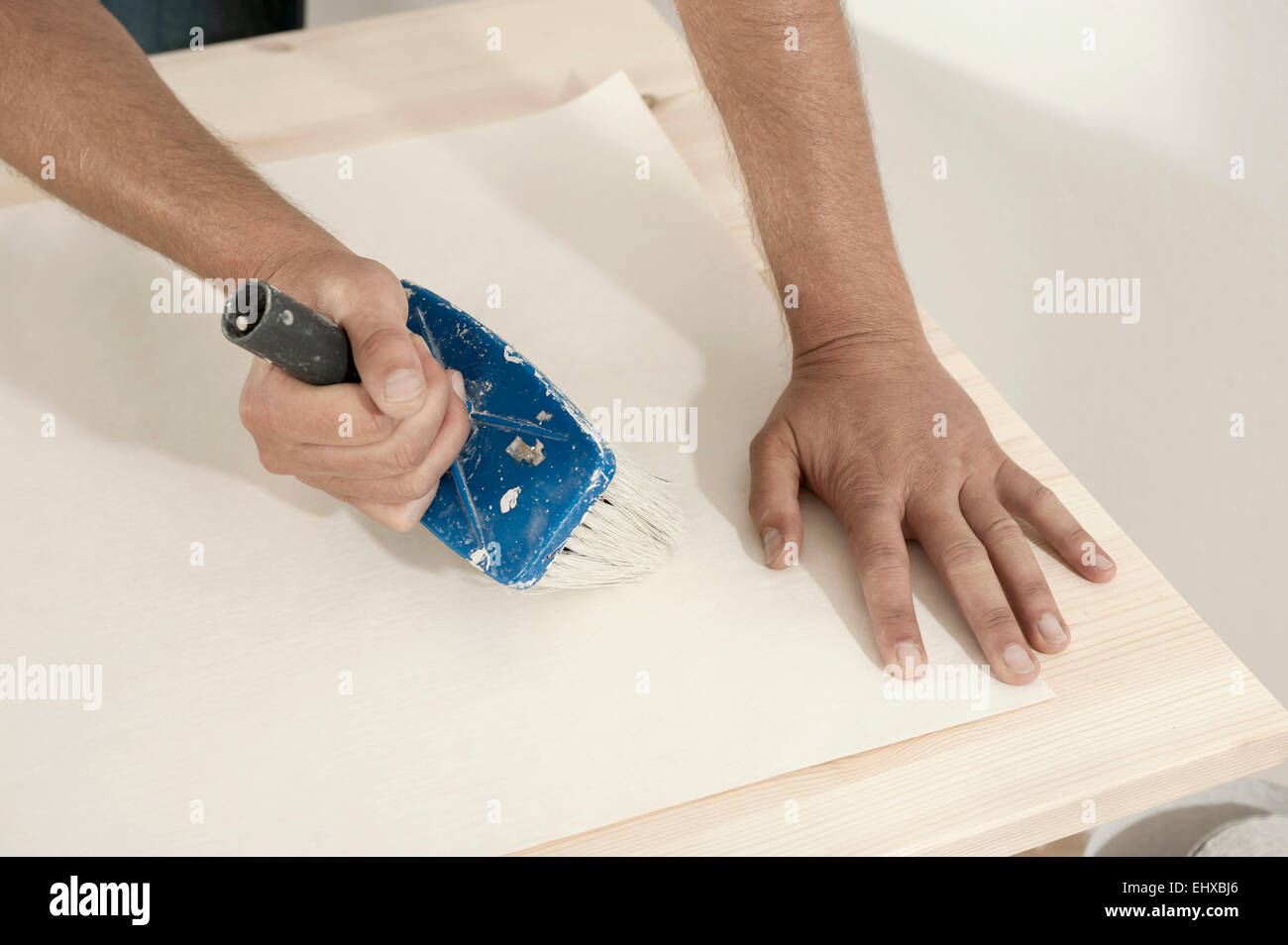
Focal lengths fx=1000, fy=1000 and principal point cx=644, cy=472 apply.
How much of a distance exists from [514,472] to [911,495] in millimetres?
345

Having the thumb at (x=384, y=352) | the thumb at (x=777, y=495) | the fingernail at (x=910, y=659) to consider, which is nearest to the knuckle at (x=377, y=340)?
the thumb at (x=384, y=352)

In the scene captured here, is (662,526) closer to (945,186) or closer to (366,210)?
(366,210)

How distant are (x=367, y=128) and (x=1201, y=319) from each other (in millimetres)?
1045

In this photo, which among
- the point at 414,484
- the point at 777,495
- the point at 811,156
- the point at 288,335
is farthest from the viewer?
the point at 811,156

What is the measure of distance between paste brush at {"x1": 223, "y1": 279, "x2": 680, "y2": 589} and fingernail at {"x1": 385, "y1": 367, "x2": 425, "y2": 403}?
2.2 inches

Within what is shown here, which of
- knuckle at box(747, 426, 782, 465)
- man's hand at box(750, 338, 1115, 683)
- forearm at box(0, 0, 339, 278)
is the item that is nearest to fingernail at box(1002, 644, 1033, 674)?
man's hand at box(750, 338, 1115, 683)

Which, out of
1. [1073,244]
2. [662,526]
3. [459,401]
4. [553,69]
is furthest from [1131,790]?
[553,69]

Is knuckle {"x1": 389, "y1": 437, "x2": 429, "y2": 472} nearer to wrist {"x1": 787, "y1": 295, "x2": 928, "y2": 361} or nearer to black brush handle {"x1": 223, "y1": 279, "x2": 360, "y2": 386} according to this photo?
black brush handle {"x1": 223, "y1": 279, "x2": 360, "y2": 386}

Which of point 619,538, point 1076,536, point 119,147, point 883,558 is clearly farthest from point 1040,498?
point 119,147

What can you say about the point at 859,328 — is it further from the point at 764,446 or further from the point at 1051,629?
the point at 1051,629

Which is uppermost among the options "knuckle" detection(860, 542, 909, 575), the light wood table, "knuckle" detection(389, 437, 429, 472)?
"knuckle" detection(389, 437, 429, 472)

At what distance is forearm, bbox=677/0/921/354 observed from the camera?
952 millimetres

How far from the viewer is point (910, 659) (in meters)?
0.77

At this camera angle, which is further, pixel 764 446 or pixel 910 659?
pixel 764 446
